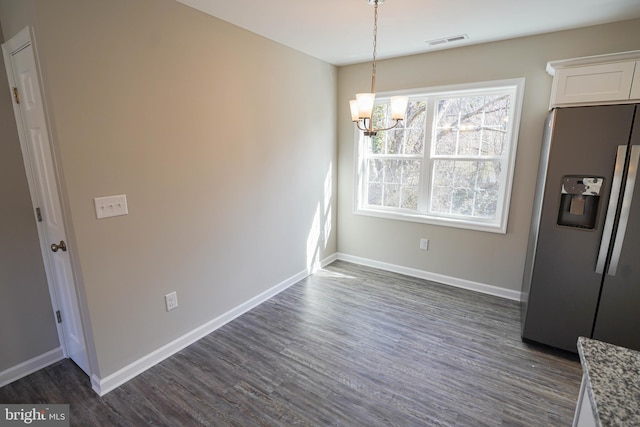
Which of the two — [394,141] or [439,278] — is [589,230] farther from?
[394,141]

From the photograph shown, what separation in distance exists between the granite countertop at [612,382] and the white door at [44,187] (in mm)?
2636

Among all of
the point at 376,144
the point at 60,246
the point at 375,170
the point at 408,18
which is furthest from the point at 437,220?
the point at 60,246

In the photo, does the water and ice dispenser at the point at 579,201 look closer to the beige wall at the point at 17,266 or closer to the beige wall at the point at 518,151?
the beige wall at the point at 518,151

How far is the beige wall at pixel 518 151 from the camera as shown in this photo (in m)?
2.70

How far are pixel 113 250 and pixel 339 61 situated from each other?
3.07 m

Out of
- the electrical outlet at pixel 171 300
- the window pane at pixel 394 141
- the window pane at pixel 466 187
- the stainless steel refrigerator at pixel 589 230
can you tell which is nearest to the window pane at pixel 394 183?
the window pane at pixel 394 141

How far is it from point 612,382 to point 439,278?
283 cm

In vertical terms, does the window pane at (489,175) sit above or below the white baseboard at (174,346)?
above

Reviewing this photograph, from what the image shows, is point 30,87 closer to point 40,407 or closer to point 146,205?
point 146,205

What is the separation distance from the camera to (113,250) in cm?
198

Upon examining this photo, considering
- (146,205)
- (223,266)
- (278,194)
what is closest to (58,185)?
(146,205)

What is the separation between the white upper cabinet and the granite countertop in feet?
5.96

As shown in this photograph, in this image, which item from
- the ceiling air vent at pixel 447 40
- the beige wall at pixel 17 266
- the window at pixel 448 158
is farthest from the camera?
the window at pixel 448 158

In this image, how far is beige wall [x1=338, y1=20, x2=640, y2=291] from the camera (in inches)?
106
